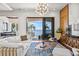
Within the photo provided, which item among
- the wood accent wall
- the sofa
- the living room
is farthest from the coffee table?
the wood accent wall

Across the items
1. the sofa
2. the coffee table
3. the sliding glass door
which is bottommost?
the coffee table

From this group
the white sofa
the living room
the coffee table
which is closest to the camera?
the white sofa

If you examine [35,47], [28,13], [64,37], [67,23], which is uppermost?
[28,13]

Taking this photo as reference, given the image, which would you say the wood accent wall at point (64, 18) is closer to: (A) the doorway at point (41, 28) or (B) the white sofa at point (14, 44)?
(A) the doorway at point (41, 28)

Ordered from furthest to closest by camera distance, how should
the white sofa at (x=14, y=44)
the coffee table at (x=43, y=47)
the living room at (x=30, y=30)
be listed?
the coffee table at (x=43, y=47), the living room at (x=30, y=30), the white sofa at (x=14, y=44)

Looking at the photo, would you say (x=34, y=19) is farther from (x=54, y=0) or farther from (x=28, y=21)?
(x=54, y=0)

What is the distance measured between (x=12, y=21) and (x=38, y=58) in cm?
111

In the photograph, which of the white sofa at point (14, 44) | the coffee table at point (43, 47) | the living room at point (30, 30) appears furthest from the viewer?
the coffee table at point (43, 47)

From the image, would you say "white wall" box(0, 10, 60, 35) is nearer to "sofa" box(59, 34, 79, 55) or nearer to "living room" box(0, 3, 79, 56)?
"living room" box(0, 3, 79, 56)

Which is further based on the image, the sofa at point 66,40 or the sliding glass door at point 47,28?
the sliding glass door at point 47,28

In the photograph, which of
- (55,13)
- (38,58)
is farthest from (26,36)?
(38,58)

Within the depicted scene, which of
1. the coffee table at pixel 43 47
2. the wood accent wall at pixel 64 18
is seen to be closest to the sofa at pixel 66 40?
the wood accent wall at pixel 64 18

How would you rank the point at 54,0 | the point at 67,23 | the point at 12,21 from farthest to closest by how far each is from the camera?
the point at 67,23
the point at 12,21
the point at 54,0

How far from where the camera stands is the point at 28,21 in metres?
2.60
